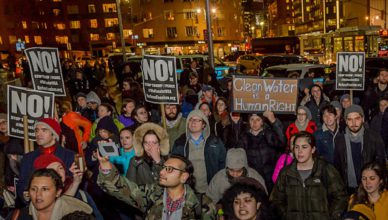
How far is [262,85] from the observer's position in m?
6.77

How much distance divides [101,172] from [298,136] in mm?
2049

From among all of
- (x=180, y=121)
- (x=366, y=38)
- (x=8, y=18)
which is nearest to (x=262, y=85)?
(x=180, y=121)

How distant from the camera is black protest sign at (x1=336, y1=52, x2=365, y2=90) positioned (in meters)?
7.91

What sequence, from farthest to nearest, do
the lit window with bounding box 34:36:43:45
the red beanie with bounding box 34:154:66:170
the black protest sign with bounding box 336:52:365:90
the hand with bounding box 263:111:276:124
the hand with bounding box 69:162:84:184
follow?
the lit window with bounding box 34:36:43:45, the black protest sign with bounding box 336:52:365:90, the hand with bounding box 263:111:276:124, the red beanie with bounding box 34:154:66:170, the hand with bounding box 69:162:84:184

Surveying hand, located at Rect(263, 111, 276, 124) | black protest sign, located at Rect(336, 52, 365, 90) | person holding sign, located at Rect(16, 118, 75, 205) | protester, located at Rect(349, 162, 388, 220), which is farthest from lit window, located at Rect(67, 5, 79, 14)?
protester, located at Rect(349, 162, 388, 220)

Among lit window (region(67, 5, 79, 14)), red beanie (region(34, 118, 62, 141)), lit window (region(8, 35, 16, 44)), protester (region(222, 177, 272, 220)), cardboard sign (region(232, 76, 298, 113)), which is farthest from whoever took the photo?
lit window (region(67, 5, 79, 14))

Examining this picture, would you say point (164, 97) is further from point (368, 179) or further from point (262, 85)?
point (368, 179)

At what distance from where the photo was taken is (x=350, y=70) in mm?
7996

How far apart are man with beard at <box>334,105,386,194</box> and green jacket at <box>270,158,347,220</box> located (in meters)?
1.21

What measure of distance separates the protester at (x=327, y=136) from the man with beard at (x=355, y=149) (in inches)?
17.7

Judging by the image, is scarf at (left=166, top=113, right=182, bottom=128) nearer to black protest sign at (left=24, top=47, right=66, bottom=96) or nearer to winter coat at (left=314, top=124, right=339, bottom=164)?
black protest sign at (left=24, top=47, right=66, bottom=96)

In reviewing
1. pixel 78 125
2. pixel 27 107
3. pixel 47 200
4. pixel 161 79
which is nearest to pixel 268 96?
pixel 161 79

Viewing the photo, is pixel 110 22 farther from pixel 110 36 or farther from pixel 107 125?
pixel 107 125

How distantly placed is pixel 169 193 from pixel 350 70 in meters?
5.83
